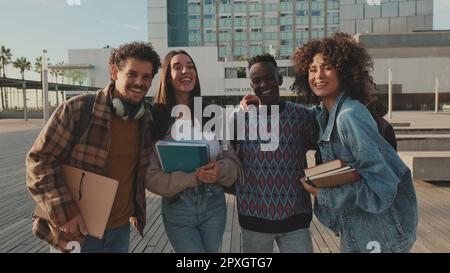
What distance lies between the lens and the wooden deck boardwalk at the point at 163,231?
15.4ft

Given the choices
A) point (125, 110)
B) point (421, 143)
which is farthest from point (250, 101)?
point (421, 143)

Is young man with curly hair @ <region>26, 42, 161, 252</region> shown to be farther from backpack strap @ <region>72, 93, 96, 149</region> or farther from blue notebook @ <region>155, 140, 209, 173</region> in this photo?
blue notebook @ <region>155, 140, 209, 173</region>

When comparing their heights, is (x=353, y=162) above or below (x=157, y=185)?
above

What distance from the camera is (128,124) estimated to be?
2.43m

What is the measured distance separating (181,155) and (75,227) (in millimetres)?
742

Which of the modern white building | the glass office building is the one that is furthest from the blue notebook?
the glass office building

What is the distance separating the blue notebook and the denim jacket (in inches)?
27.7

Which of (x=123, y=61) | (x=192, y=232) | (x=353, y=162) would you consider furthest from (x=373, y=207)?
(x=123, y=61)

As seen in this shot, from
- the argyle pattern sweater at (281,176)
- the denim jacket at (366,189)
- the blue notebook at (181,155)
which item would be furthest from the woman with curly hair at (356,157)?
the blue notebook at (181,155)

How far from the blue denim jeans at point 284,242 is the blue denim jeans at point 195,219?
0.24 meters

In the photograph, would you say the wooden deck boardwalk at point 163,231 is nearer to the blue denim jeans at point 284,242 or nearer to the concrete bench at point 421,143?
the blue denim jeans at point 284,242

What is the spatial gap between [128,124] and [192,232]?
2.62ft

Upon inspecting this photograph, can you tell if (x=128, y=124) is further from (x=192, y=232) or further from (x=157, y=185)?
(x=192, y=232)
